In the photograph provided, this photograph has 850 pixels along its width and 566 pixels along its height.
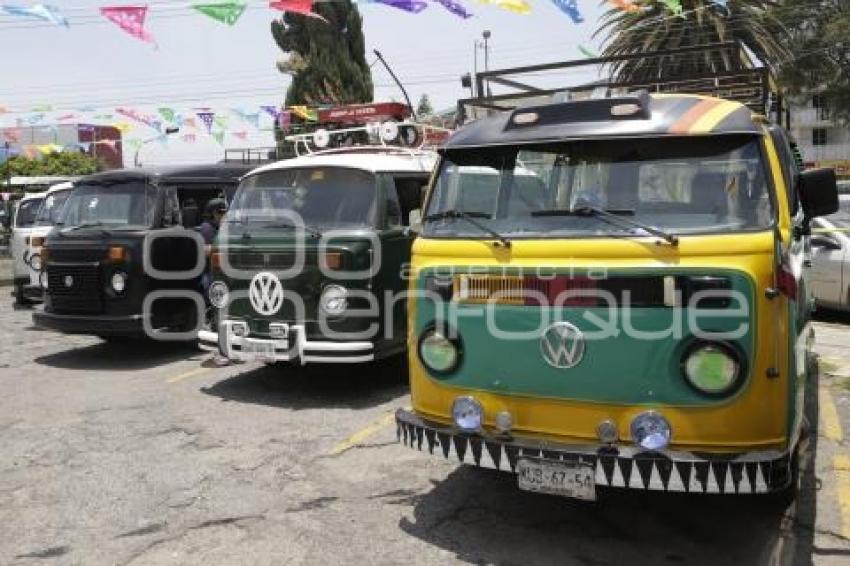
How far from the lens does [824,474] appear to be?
5.40m

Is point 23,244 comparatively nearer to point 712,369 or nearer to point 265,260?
point 265,260

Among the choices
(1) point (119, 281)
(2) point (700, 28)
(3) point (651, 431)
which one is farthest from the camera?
(2) point (700, 28)

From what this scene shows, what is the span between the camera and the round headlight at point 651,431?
152 inches

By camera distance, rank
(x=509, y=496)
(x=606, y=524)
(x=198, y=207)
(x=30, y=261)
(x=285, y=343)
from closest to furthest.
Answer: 1. (x=606, y=524)
2. (x=509, y=496)
3. (x=285, y=343)
4. (x=198, y=207)
5. (x=30, y=261)

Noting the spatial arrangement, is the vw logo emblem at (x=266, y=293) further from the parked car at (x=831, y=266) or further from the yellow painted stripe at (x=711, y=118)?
the parked car at (x=831, y=266)

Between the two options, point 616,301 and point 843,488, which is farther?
point 843,488

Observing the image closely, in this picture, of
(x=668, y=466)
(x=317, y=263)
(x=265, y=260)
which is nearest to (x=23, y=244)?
(x=265, y=260)

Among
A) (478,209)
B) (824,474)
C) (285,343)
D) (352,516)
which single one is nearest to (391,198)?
(285,343)

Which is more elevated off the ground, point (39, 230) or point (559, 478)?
point (39, 230)

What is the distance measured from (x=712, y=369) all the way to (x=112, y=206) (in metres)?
7.79

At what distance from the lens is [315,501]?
510cm

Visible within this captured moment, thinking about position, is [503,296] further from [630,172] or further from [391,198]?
[391,198]

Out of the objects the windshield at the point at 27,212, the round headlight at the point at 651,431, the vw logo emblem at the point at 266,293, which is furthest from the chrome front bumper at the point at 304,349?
the windshield at the point at 27,212

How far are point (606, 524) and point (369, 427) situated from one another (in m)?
2.46
